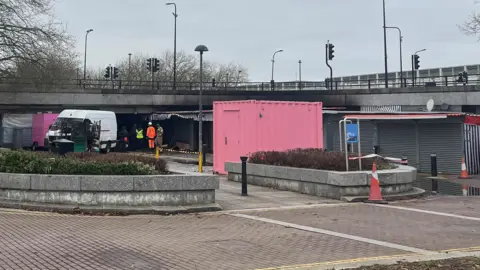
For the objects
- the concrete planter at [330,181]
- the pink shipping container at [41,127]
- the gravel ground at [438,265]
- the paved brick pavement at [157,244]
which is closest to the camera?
the gravel ground at [438,265]

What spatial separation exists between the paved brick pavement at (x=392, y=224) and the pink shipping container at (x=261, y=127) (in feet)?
22.8

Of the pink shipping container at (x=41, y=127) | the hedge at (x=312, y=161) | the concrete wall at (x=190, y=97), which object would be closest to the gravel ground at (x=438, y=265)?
the hedge at (x=312, y=161)

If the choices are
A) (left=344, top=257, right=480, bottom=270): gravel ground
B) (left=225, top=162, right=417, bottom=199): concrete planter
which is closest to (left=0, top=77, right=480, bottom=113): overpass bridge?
(left=225, top=162, right=417, bottom=199): concrete planter

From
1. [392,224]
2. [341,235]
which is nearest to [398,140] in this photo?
[392,224]

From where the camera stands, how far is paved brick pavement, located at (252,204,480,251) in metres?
8.34

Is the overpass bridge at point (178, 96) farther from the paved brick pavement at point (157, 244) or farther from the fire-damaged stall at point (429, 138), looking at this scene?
the paved brick pavement at point (157, 244)

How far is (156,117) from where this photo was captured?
44750mm

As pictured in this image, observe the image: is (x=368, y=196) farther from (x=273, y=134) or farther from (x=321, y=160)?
(x=273, y=134)

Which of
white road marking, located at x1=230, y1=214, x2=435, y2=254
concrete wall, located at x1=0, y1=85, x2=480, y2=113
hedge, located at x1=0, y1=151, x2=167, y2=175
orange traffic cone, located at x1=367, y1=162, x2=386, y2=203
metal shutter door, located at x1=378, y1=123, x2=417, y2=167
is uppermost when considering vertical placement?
concrete wall, located at x1=0, y1=85, x2=480, y2=113

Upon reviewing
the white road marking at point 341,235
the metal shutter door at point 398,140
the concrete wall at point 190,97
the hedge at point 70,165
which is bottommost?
the white road marking at point 341,235

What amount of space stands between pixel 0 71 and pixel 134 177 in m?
26.6

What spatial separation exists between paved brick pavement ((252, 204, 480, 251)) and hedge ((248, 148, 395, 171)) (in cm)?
215

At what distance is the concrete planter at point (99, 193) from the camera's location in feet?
34.6

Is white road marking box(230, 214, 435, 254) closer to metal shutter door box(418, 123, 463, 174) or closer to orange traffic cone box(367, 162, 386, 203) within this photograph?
orange traffic cone box(367, 162, 386, 203)
